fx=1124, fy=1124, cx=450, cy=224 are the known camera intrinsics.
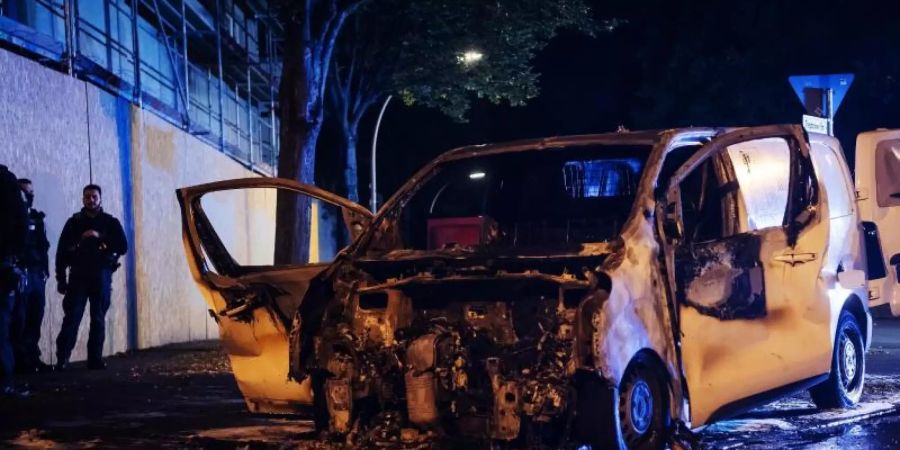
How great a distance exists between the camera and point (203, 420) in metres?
7.54

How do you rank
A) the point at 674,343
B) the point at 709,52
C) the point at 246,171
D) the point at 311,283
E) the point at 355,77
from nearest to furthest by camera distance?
1. the point at 674,343
2. the point at 311,283
3. the point at 246,171
4. the point at 355,77
5. the point at 709,52

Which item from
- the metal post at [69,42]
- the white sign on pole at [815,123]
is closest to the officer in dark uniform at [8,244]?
the metal post at [69,42]

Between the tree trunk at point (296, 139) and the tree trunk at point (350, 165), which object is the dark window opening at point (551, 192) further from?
the tree trunk at point (350, 165)

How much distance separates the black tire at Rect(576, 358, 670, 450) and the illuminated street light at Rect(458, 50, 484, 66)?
1628cm

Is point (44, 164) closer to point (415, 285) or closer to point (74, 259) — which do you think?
point (74, 259)

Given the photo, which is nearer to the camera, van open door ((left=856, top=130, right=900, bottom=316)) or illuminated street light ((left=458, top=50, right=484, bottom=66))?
van open door ((left=856, top=130, right=900, bottom=316))

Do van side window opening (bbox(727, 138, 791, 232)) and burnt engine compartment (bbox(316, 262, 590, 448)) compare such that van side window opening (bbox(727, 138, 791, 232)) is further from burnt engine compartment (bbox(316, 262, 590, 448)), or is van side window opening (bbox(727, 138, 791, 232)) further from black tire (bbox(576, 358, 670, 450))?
burnt engine compartment (bbox(316, 262, 590, 448))

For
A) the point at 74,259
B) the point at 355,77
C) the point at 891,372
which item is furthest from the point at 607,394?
the point at 355,77

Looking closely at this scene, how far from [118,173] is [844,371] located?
874 cm

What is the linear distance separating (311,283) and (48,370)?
553cm

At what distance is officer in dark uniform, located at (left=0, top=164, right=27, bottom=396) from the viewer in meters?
7.87

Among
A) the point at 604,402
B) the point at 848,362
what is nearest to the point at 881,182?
the point at 848,362

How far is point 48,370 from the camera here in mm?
10648

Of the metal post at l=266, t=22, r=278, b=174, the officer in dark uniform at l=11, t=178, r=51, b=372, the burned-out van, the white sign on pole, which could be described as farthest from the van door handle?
the metal post at l=266, t=22, r=278, b=174
